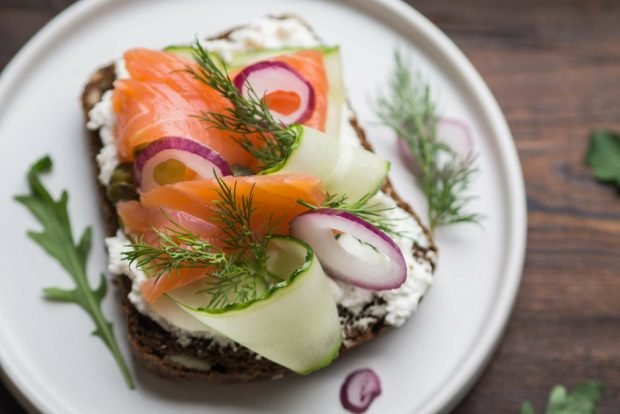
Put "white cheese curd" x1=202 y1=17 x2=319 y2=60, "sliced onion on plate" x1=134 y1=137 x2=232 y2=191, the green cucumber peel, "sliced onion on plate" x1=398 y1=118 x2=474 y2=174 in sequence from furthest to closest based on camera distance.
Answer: "sliced onion on plate" x1=398 y1=118 x2=474 y2=174 → "white cheese curd" x1=202 y1=17 x2=319 y2=60 → "sliced onion on plate" x1=134 y1=137 x2=232 y2=191 → the green cucumber peel

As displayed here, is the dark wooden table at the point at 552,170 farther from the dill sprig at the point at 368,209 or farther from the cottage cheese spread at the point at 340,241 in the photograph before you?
the dill sprig at the point at 368,209

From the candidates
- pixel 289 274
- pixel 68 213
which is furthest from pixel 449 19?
pixel 68 213

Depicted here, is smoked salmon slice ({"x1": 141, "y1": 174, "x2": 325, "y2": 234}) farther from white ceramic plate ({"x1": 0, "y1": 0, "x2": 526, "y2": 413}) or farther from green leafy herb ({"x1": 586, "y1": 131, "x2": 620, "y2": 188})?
green leafy herb ({"x1": 586, "y1": 131, "x2": 620, "y2": 188})

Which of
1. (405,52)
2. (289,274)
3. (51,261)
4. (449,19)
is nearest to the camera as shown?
(289,274)

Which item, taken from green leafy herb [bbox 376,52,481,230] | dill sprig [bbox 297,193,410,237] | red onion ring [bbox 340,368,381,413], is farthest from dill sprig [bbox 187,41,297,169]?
red onion ring [bbox 340,368,381,413]

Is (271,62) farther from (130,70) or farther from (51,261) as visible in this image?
(51,261)

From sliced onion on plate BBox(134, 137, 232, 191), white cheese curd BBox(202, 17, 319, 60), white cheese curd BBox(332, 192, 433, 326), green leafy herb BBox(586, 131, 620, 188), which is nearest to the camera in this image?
sliced onion on plate BBox(134, 137, 232, 191)

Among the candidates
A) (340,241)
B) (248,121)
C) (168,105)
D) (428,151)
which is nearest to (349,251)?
(340,241)
